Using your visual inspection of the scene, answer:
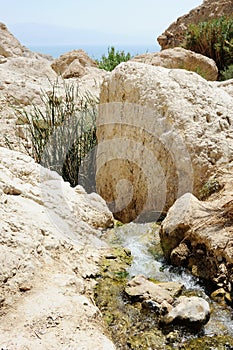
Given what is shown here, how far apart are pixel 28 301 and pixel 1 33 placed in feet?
36.5

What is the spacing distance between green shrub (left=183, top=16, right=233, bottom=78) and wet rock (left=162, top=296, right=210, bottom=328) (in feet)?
25.3

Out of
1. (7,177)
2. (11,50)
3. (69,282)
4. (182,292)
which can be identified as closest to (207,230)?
(182,292)

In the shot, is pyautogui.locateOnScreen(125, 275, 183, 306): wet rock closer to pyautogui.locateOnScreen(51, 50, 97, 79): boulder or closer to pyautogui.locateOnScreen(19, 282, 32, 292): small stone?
pyautogui.locateOnScreen(19, 282, 32, 292): small stone

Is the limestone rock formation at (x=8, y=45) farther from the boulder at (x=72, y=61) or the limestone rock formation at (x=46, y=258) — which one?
the limestone rock formation at (x=46, y=258)

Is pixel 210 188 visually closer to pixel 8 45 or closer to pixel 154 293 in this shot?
pixel 154 293

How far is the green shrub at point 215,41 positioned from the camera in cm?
948

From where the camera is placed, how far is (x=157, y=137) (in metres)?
4.11

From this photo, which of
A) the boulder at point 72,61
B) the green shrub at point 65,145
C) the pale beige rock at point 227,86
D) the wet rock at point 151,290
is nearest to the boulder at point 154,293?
the wet rock at point 151,290

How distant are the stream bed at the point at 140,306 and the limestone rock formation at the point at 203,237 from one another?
10 cm

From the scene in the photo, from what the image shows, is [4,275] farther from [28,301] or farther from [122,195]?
[122,195]

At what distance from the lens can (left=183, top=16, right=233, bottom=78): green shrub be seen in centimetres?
948

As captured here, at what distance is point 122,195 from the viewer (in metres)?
4.54

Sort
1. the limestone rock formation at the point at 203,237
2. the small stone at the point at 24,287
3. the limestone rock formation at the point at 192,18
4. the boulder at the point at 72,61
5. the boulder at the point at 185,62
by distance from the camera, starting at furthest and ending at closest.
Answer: the limestone rock formation at the point at 192,18 → the boulder at the point at 72,61 → the boulder at the point at 185,62 → the limestone rock formation at the point at 203,237 → the small stone at the point at 24,287

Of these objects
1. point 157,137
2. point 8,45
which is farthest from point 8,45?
point 157,137
